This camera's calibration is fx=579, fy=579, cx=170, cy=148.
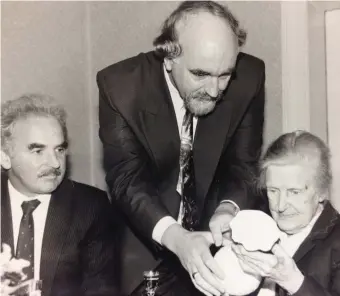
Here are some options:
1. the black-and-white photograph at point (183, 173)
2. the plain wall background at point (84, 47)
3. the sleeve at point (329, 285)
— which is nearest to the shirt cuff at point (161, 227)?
the black-and-white photograph at point (183, 173)

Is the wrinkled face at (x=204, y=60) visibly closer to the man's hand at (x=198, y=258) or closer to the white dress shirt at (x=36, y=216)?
the man's hand at (x=198, y=258)

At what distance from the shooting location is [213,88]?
1.36 m

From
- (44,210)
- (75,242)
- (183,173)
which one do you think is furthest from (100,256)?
(183,173)

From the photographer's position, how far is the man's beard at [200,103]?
139cm

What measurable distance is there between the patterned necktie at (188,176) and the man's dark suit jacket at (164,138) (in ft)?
0.05

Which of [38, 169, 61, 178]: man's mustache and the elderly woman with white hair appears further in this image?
[38, 169, 61, 178]: man's mustache

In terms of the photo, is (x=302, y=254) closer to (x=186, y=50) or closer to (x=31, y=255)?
(x=186, y=50)

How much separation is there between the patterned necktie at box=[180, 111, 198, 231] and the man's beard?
0.29 feet

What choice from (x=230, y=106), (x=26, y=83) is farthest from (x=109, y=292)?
(x=26, y=83)

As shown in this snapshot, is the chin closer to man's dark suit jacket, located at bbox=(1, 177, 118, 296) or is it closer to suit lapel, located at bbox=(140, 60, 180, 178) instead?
man's dark suit jacket, located at bbox=(1, 177, 118, 296)

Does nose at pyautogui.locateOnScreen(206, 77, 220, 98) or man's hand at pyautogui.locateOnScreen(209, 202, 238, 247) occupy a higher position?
nose at pyautogui.locateOnScreen(206, 77, 220, 98)

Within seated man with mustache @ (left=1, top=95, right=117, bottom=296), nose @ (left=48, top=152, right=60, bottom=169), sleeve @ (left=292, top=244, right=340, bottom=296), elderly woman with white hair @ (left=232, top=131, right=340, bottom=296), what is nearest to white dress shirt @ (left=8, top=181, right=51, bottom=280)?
seated man with mustache @ (left=1, top=95, right=117, bottom=296)

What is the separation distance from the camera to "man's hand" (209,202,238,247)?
1216 mm

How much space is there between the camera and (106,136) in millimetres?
1503
